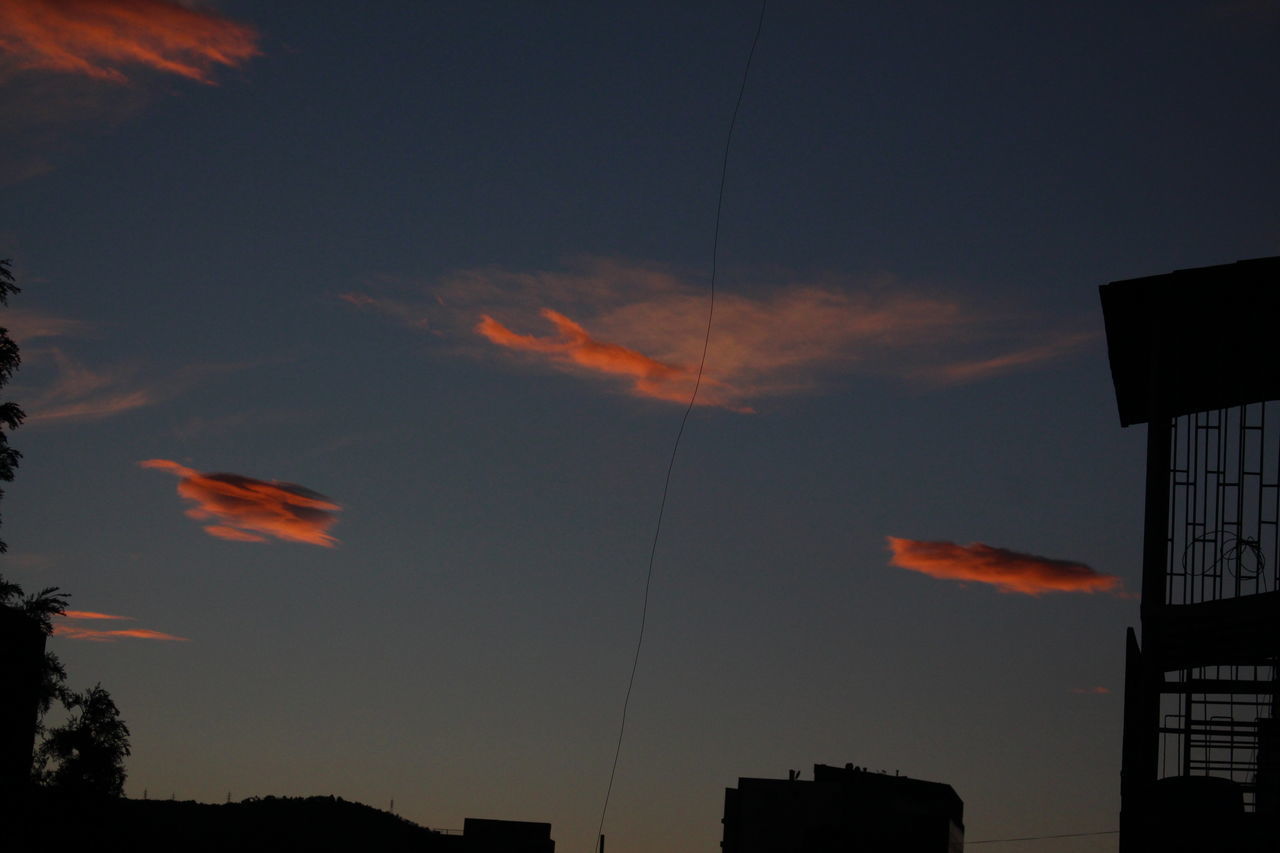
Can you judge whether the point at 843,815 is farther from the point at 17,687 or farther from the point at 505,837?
the point at 17,687

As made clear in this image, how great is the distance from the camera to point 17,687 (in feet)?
158

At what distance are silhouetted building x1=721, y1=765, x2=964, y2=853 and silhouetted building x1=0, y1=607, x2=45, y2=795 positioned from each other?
142 ft

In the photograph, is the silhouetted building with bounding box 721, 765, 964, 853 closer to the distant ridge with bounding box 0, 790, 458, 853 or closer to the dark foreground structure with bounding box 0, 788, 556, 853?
the dark foreground structure with bounding box 0, 788, 556, 853

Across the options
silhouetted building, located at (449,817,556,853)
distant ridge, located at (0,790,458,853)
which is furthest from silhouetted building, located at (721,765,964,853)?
distant ridge, located at (0,790,458,853)

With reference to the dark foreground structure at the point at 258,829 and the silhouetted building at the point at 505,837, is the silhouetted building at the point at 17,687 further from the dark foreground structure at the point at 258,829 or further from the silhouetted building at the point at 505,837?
the silhouetted building at the point at 505,837

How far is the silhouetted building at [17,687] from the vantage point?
47.7 m

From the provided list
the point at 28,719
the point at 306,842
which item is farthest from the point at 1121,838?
the point at 306,842

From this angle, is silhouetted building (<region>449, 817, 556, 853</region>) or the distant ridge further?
the distant ridge

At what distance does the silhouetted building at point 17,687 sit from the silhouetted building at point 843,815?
142 feet

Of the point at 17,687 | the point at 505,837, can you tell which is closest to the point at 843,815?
the point at 505,837

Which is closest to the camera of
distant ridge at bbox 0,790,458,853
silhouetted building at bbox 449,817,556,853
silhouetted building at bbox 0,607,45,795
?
silhouetted building at bbox 0,607,45,795

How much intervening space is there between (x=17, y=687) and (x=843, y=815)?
48.8 m

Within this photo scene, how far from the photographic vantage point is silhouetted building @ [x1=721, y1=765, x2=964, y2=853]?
77.4 metres

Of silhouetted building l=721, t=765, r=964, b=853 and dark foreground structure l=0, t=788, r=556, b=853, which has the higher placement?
silhouetted building l=721, t=765, r=964, b=853
